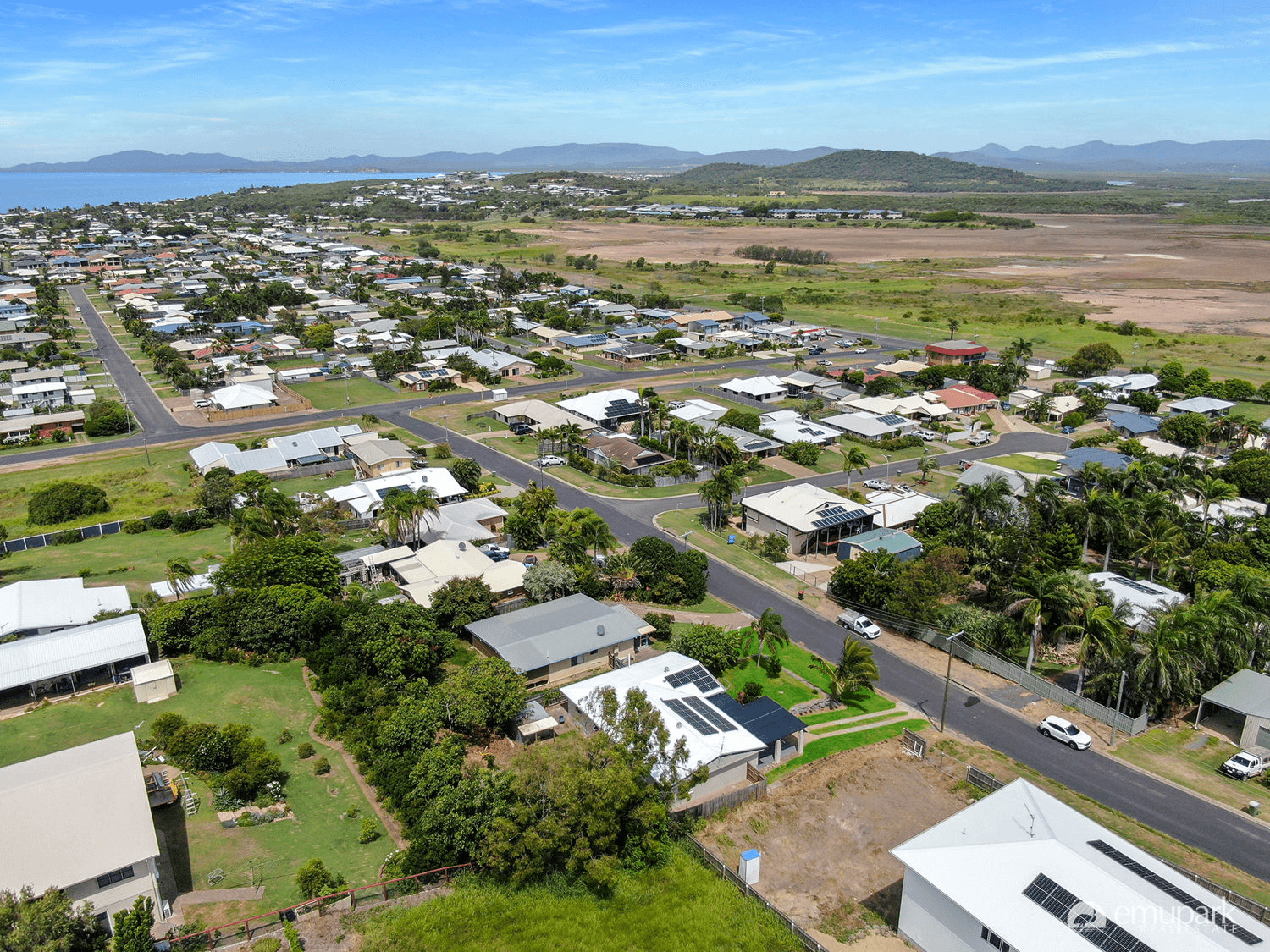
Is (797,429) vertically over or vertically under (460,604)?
over

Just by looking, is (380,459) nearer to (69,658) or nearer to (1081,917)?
(69,658)

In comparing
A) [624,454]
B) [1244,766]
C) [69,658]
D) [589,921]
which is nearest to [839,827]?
[589,921]

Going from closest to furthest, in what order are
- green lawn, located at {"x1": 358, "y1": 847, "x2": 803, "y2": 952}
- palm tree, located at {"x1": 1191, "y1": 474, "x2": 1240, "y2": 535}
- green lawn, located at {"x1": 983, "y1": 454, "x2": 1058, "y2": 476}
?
green lawn, located at {"x1": 358, "y1": 847, "x2": 803, "y2": 952}, palm tree, located at {"x1": 1191, "y1": 474, "x2": 1240, "y2": 535}, green lawn, located at {"x1": 983, "y1": 454, "x2": 1058, "y2": 476}

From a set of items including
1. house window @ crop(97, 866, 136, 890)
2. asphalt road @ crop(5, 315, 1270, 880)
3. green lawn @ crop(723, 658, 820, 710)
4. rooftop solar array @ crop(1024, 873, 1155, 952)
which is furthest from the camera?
green lawn @ crop(723, 658, 820, 710)

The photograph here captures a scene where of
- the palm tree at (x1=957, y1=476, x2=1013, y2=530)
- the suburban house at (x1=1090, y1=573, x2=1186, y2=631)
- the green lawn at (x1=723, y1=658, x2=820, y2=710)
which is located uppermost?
the palm tree at (x1=957, y1=476, x2=1013, y2=530)

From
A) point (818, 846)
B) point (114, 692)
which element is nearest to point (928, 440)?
point (818, 846)

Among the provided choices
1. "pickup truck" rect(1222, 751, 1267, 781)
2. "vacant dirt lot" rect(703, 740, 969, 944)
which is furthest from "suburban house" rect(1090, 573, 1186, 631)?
"vacant dirt lot" rect(703, 740, 969, 944)

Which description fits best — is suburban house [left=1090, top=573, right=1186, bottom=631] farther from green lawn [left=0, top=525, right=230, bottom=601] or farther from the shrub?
the shrub
